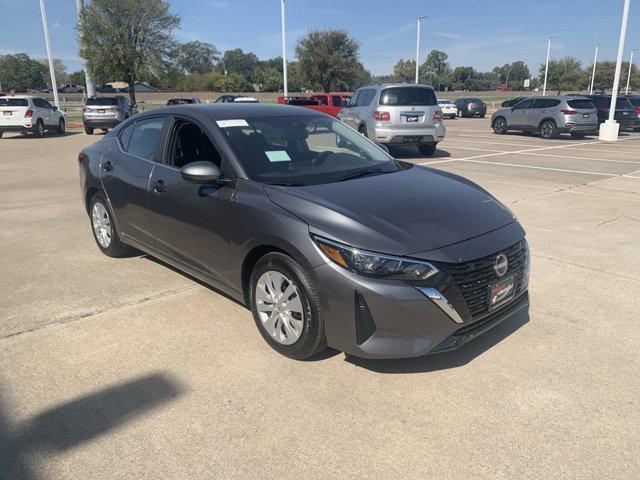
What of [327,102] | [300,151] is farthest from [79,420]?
[327,102]

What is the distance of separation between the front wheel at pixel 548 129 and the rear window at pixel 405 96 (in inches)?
372

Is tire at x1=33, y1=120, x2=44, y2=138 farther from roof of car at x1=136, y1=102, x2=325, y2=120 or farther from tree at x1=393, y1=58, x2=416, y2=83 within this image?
tree at x1=393, y1=58, x2=416, y2=83

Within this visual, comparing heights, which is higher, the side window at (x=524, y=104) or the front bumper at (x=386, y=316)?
the side window at (x=524, y=104)

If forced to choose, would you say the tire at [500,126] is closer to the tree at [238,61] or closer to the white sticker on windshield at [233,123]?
the white sticker on windshield at [233,123]

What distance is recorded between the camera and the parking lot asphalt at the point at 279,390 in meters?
2.49

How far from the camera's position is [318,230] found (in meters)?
3.05

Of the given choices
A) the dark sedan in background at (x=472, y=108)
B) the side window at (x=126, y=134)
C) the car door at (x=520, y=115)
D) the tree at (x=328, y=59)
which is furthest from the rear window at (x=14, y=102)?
the tree at (x=328, y=59)

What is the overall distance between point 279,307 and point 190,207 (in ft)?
3.87

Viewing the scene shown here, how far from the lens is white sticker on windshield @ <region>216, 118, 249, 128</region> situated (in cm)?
398

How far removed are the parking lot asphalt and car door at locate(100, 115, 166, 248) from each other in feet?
1.67

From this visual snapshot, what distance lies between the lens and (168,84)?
106ft

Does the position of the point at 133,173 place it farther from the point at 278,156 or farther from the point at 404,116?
the point at 404,116

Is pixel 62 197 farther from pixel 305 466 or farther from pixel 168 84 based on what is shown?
pixel 168 84

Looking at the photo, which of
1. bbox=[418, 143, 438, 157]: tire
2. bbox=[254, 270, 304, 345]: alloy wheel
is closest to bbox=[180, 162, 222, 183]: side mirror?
bbox=[254, 270, 304, 345]: alloy wheel
